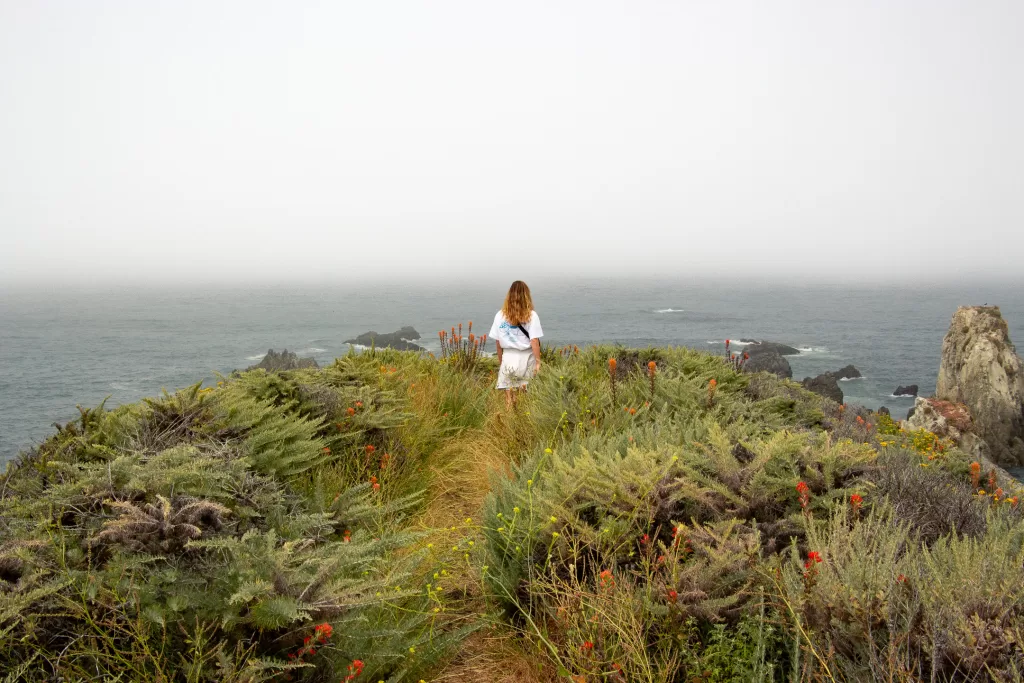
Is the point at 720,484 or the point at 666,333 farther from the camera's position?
the point at 666,333

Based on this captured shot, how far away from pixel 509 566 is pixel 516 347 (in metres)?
4.96

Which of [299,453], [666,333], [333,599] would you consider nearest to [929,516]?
[333,599]

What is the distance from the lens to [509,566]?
3.06 metres

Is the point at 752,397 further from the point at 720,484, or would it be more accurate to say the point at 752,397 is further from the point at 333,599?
the point at 333,599

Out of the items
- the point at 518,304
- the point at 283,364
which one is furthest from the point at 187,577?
the point at 283,364

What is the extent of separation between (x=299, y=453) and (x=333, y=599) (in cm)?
223

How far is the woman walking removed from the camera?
25.2 feet

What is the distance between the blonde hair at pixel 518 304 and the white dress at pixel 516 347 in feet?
0.33

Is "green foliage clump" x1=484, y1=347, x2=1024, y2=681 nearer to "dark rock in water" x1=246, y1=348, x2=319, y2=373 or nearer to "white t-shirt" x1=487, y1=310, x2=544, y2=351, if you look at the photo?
"dark rock in water" x1=246, y1=348, x2=319, y2=373

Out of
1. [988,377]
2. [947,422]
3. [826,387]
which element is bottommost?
[826,387]

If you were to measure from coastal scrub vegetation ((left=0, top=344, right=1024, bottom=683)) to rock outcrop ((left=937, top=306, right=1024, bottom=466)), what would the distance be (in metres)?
36.0

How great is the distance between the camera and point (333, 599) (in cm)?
216

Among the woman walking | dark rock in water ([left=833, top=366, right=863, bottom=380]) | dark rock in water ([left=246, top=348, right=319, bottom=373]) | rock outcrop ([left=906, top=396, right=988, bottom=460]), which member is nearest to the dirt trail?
the woman walking

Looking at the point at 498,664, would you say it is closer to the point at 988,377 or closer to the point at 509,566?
the point at 509,566
